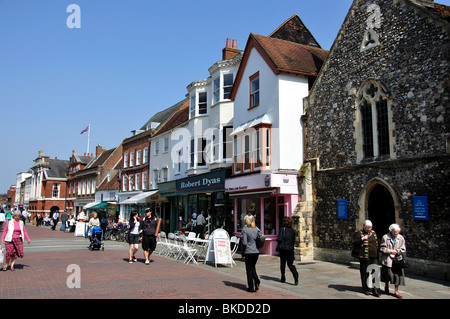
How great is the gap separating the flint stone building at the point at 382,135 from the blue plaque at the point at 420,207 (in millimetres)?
29

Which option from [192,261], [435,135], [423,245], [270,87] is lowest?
[192,261]

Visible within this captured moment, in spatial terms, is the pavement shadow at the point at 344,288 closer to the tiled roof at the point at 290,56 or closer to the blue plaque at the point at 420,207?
the blue plaque at the point at 420,207

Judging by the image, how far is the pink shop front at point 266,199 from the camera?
1549 cm

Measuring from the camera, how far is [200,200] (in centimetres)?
2428

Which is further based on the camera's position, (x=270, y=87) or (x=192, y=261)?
(x=270, y=87)

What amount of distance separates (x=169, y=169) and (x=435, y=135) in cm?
2205

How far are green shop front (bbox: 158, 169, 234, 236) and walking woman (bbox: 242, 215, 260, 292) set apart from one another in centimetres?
1003

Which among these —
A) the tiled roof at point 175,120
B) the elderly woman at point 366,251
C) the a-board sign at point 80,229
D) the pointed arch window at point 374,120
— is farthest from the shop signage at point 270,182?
the tiled roof at point 175,120

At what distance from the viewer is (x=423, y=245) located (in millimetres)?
10656

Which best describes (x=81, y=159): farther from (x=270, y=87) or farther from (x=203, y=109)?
(x=270, y=87)

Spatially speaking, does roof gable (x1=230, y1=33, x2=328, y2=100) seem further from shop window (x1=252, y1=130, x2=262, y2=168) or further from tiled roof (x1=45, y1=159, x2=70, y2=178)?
tiled roof (x1=45, y1=159, x2=70, y2=178)

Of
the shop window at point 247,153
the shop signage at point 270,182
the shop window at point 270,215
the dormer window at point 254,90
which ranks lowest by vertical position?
the shop window at point 270,215

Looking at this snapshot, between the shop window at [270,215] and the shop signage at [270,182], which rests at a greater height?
the shop signage at [270,182]

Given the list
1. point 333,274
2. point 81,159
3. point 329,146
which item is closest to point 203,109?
point 329,146
